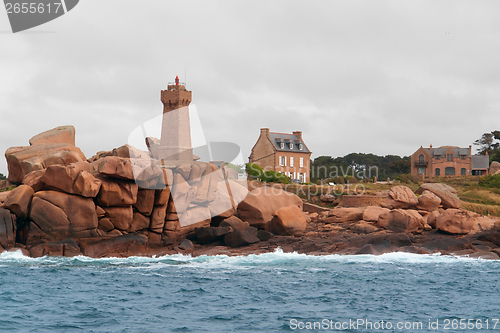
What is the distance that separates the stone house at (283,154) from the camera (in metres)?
67.6

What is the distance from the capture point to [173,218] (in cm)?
3325

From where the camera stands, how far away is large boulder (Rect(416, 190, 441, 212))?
39719 millimetres

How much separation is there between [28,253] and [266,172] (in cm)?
3603

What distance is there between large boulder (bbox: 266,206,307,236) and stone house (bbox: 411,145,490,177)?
56.0 metres

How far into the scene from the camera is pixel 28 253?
1114 inches

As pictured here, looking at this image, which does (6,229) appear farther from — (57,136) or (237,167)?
(237,167)

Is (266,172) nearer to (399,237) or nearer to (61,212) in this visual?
(399,237)

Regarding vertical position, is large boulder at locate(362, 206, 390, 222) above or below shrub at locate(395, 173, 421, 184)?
below

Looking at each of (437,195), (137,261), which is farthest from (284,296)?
(437,195)

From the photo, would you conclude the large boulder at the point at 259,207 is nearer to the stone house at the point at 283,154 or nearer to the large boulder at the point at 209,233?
the large boulder at the point at 209,233

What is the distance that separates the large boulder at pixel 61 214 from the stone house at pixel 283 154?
3981 centimetres

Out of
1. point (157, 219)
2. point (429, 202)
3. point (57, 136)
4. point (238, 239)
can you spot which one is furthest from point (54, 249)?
point (429, 202)

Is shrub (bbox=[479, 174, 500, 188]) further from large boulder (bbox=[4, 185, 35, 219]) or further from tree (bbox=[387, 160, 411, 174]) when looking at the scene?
large boulder (bbox=[4, 185, 35, 219])

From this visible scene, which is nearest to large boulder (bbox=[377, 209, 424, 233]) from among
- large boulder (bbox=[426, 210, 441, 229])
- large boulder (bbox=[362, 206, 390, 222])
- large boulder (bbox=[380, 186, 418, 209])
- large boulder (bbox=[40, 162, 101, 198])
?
large boulder (bbox=[426, 210, 441, 229])
